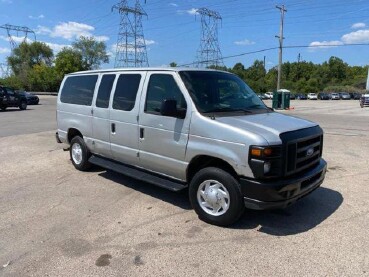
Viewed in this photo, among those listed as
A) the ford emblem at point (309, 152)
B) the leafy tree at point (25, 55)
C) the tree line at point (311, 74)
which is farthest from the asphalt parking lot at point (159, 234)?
the tree line at point (311, 74)

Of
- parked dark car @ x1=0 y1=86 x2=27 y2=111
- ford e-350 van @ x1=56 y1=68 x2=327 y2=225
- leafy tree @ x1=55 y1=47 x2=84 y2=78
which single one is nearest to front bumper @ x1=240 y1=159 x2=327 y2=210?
ford e-350 van @ x1=56 y1=68 x2=327 y2=225

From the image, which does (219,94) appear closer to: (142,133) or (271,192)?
(142,133)

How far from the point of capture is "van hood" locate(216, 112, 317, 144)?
13.9 ft

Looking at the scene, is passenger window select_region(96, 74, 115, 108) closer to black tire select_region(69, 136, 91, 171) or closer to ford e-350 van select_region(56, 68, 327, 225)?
ford e-350 van select_region(56, 68, 327, 225)

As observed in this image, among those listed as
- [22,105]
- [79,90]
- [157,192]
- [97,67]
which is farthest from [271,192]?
[97,67]

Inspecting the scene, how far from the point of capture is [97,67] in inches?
3888

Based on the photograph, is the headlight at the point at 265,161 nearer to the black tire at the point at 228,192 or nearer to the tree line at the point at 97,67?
the black tire at the point at 228,192

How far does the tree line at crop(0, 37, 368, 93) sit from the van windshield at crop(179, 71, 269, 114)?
6046cm

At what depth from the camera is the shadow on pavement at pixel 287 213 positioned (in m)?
4.64

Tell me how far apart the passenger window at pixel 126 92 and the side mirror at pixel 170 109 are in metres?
1.02

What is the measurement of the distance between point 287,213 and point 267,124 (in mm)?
1439

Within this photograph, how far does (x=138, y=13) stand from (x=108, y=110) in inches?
2314

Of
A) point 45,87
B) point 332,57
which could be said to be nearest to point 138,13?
point 45,87

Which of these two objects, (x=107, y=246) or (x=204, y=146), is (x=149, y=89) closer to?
(x=204, y=146)
